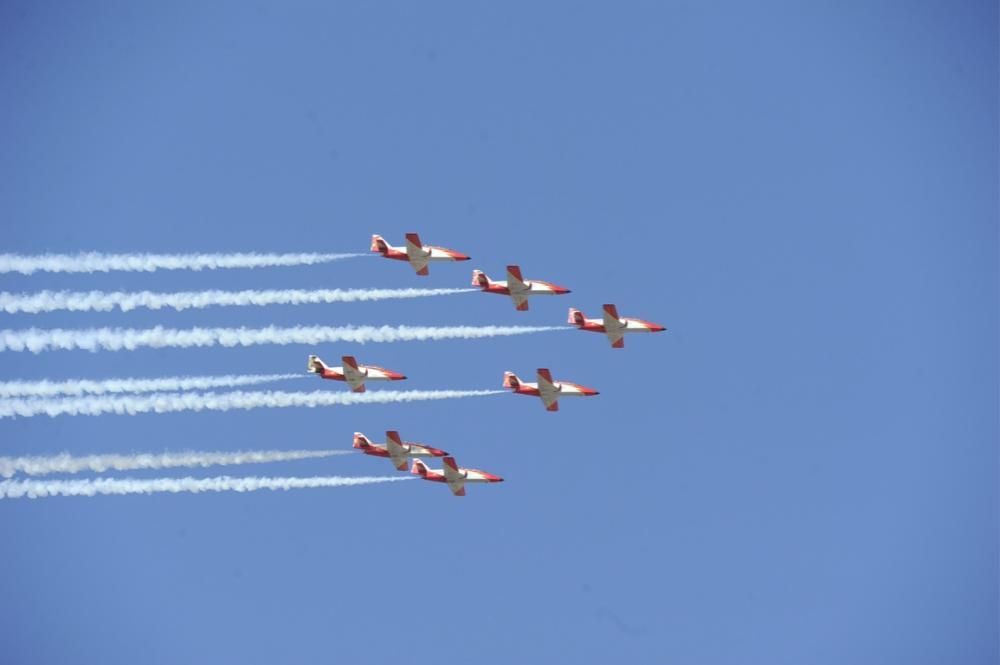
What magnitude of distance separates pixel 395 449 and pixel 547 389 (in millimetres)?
8584

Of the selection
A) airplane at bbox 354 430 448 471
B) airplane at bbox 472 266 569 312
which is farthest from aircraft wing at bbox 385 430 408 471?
airplane at bbox 472 266 569 312

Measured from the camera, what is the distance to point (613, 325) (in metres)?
106

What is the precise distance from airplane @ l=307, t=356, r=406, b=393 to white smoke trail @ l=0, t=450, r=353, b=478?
3.62m

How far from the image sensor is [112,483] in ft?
328

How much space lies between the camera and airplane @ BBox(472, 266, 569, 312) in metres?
104

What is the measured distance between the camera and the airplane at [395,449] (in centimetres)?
10906

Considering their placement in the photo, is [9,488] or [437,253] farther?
[437,253]

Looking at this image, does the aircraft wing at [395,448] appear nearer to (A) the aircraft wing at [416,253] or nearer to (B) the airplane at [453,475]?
(B) the airplane at [453,475]

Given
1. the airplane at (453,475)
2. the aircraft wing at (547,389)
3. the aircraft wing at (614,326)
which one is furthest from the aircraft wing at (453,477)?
the aircraft wing at (614,326)

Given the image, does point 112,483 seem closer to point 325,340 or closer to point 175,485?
point 175,485

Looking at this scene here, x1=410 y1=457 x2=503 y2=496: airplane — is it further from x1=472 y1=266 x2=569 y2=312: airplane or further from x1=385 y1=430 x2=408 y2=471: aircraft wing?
x1=472 y1=266 x2=569 y2=312: airplane

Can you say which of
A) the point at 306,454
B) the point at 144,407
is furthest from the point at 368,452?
the point at 144,407

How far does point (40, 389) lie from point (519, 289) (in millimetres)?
23163

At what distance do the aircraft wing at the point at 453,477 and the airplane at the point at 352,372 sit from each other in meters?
7.30
